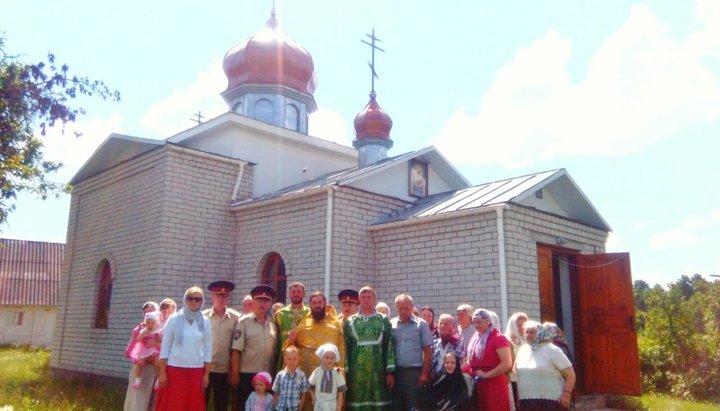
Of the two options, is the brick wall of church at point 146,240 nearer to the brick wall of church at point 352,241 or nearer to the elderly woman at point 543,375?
the brick wall of church at point 352,241

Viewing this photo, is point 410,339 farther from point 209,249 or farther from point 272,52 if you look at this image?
point 272,52

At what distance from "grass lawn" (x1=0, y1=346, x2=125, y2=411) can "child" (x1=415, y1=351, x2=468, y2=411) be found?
4117 mm

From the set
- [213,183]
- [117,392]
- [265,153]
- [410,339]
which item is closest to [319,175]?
[265,153]

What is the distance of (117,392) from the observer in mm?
9672

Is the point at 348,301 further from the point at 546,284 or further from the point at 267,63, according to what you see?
the point at 267,63

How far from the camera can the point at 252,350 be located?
5.81m

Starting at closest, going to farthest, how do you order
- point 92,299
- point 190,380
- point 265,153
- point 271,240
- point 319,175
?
point 190,380, point 271,240, point 92,299, point 265,153, point 319,175

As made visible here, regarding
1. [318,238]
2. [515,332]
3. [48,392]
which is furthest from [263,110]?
[515,332]

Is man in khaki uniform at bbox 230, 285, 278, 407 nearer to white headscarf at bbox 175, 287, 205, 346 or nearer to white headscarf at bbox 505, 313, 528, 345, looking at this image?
white headscarf at bbox 175, 287, 205, 346

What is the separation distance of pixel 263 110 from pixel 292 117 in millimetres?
797

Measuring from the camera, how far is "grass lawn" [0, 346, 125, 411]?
809 centimetres

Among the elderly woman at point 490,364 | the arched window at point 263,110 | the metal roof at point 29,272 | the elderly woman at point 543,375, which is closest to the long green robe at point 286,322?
the elderly woman at point 490,364

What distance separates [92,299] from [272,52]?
7.60 m

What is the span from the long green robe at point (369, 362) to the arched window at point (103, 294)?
8069mm
